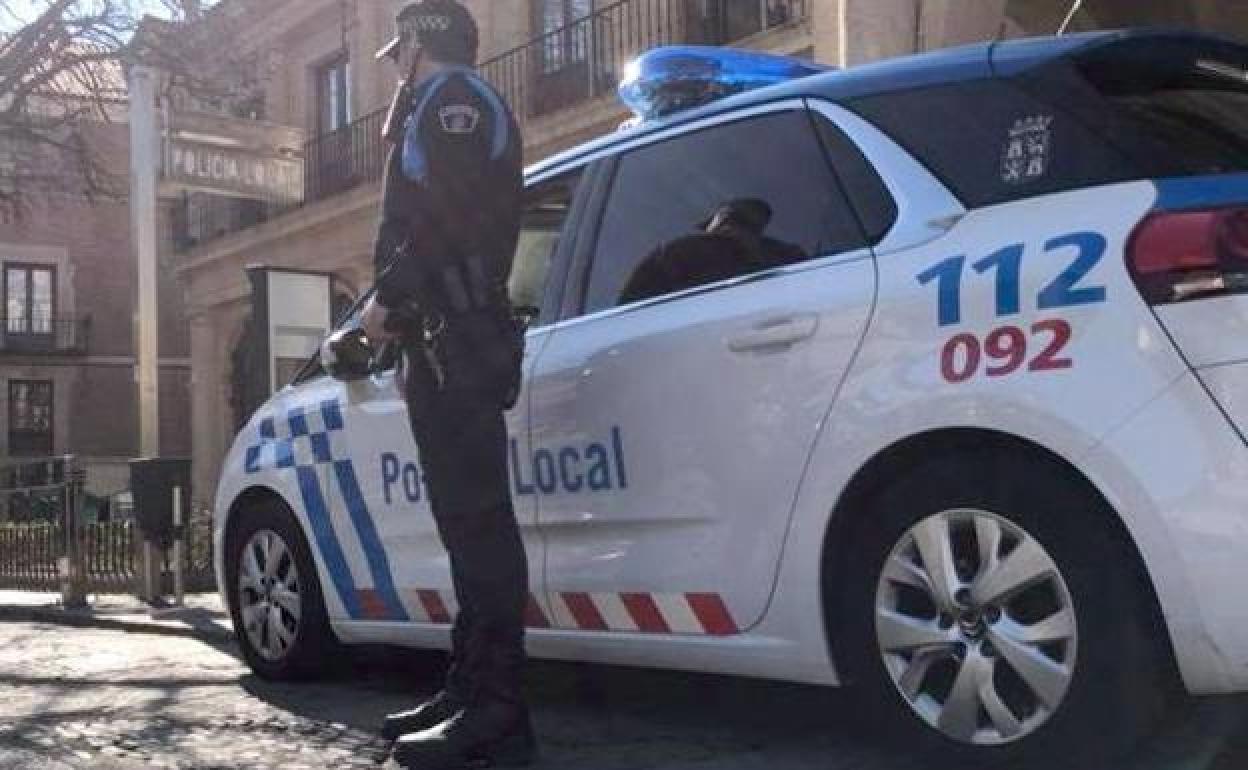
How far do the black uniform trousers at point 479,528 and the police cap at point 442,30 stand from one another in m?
0.84

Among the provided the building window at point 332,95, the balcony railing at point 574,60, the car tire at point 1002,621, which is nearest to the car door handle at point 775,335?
the car tire at point 1002,621

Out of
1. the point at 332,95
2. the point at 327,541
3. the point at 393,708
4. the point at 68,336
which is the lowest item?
the point at 393,708

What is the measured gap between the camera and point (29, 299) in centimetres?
4034

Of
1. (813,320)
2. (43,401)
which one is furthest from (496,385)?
(43,401)

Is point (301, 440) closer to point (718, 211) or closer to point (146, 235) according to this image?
point (718, 211)

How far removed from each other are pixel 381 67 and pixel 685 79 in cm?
1386

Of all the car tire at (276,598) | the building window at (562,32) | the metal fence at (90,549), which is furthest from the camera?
the building window at (562,32)

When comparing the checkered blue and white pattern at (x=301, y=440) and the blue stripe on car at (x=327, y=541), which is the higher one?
the checkered blue and white pattern at (x=301, y=440)

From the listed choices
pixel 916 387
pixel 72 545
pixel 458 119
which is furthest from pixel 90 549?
pixel 916 387

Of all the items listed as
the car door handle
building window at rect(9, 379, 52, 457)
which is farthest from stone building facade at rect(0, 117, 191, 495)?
the car door handle

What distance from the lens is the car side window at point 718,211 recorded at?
371cm

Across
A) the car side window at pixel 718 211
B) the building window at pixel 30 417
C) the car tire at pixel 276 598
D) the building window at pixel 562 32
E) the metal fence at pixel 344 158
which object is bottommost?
the car tire at pixel 276 598

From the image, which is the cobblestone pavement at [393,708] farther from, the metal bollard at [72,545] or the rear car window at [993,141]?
the metal bollard at [72,545]

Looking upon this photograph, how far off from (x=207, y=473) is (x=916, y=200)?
1952 cm
